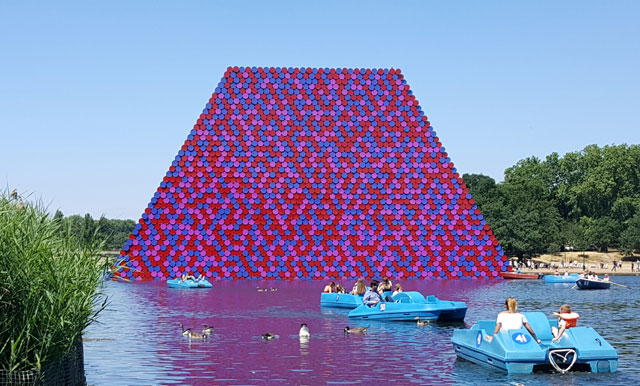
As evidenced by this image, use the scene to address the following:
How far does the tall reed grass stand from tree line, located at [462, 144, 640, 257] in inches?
3759

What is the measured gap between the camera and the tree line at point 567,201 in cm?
11369

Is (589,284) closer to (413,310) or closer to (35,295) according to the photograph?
(413,310)

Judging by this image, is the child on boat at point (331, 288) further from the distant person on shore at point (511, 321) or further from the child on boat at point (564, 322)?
the distant person on shore at point (511, 321)

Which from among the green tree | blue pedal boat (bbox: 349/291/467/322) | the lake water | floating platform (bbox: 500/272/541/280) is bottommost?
the lake water

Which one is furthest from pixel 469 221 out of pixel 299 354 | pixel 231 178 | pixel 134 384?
pixel 134 384

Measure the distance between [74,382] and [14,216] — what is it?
13.0 ft

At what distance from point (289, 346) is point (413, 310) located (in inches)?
340

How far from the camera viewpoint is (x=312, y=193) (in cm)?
7831

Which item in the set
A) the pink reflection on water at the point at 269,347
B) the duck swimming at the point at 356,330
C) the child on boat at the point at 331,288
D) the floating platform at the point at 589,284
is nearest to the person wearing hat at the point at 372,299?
the pink reflection on water at the point at 269,347

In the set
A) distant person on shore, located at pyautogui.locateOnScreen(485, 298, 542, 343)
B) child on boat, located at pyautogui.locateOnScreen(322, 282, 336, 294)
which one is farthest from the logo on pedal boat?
child on boat, located at pyautogui.locateOnScreen(322, 282, 336, 294)

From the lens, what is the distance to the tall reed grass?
16.6m

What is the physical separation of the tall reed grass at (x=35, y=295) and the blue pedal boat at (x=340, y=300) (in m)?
25.7

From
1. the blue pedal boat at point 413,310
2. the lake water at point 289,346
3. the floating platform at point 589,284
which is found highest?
the floating platform at point 589,284

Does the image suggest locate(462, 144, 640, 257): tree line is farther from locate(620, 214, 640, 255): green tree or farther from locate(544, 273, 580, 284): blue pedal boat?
locate(544, 273, 580, 284): blue pedal boat
